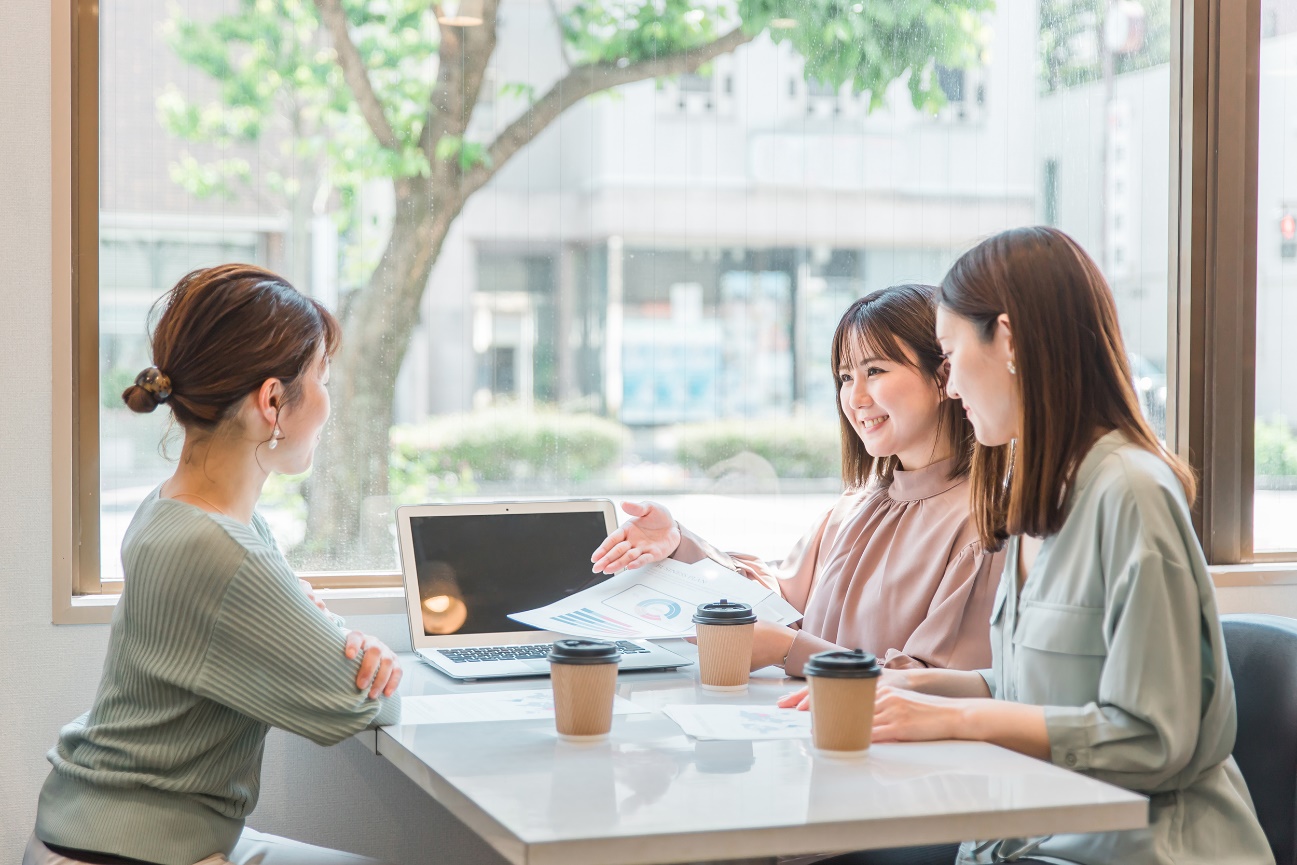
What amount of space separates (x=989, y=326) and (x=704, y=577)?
70 cm

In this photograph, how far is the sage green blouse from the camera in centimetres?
126

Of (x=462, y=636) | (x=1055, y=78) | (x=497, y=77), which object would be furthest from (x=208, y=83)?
(x=1055, y=78)

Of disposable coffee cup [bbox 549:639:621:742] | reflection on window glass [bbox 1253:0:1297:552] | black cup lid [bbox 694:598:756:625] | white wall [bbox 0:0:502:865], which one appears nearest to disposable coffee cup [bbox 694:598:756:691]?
black cup lid [bbox 694:598:756:625]

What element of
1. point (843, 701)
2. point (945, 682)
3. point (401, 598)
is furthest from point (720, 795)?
point (401, 598)

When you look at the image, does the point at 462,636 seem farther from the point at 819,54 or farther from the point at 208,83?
the point at 819,54

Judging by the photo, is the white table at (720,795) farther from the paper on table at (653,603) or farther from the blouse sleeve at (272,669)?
the paper on table at (653,603)

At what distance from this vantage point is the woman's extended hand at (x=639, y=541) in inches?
80.0

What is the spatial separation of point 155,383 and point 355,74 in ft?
3.37

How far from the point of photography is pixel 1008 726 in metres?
1.32

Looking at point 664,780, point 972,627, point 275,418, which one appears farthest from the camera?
point 972,627

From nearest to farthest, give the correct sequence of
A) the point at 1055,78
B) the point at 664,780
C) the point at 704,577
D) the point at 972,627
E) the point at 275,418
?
1. the point at 664,780
2. the point at 275,418
3. the point at 972,627
4. the point at 704,577
5. the point at 1055,78

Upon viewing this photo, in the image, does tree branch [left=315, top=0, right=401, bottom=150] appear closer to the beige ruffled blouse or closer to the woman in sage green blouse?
the beige ruffled blouse

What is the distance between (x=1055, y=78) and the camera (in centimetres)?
263

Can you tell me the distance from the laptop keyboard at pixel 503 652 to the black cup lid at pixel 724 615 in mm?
256
